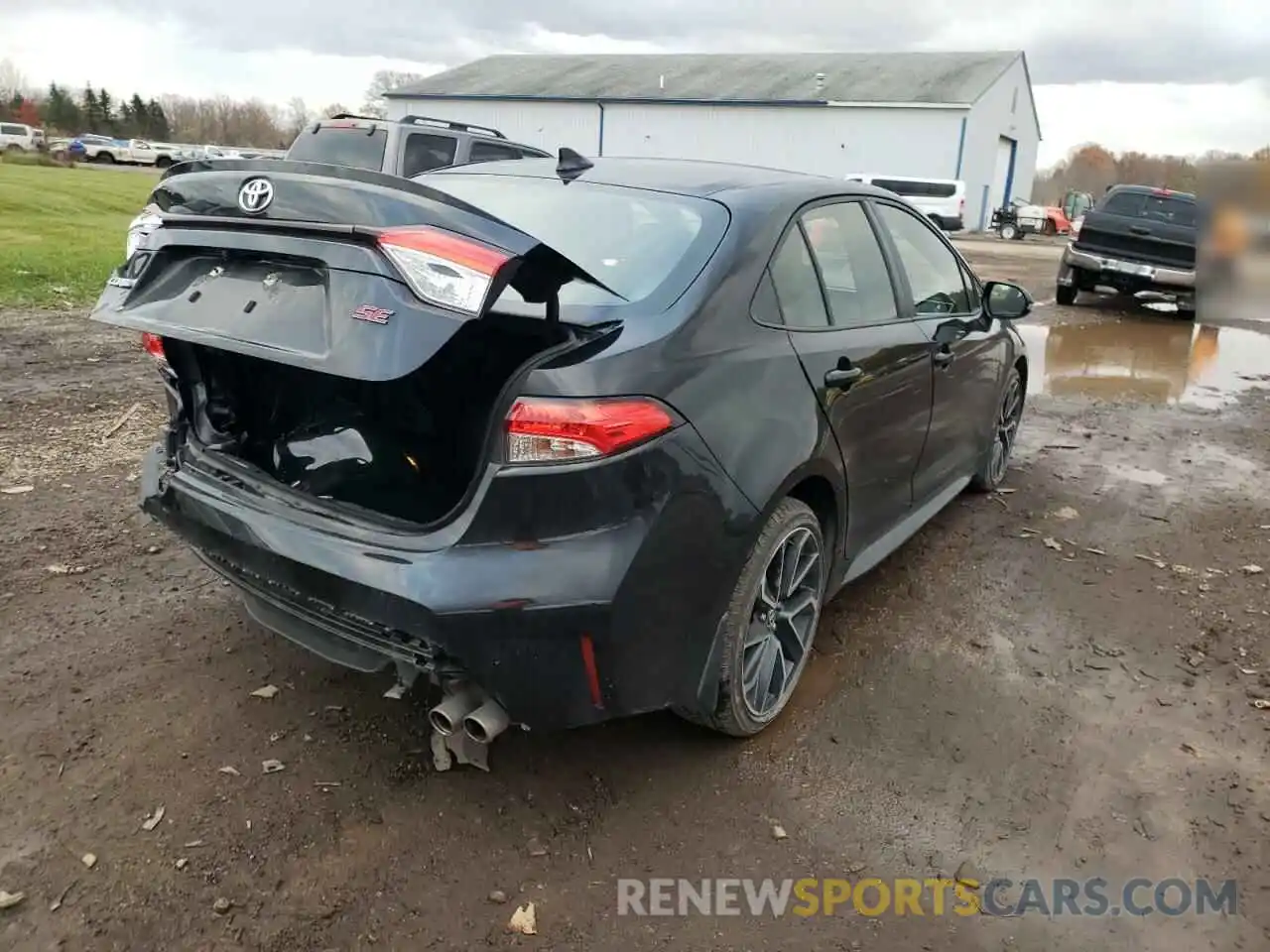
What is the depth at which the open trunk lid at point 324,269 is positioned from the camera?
221 centimetres

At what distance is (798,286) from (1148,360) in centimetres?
889

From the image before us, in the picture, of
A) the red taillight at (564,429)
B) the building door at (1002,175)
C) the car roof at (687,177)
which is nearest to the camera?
the red taillight at (564,429)

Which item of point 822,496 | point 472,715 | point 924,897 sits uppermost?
point 822,496

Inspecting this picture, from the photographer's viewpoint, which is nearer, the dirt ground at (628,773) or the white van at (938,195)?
the dirt ground at (628,773)

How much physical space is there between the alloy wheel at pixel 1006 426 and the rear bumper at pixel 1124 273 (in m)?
8.99

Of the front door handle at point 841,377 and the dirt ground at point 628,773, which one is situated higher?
the front door handle at point 841,377

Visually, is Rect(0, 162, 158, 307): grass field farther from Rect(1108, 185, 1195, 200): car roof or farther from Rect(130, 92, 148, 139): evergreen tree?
Rect(130, 92, 148, 139): evergreen tree

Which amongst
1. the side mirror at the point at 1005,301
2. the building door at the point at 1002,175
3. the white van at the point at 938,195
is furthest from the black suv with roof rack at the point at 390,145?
the building door at the point at 1002,175

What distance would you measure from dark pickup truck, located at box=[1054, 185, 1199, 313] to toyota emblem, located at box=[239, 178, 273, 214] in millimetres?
13164

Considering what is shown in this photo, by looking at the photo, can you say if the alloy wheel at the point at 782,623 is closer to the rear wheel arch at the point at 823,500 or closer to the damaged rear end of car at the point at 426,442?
the rear wheel arch at the point at 823,500

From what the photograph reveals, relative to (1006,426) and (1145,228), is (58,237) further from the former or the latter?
(1145,228)

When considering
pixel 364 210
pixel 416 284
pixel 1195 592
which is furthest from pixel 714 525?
pixel 1195 592

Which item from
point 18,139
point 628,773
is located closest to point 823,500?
point 628,773

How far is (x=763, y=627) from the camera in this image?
3.04 metres
